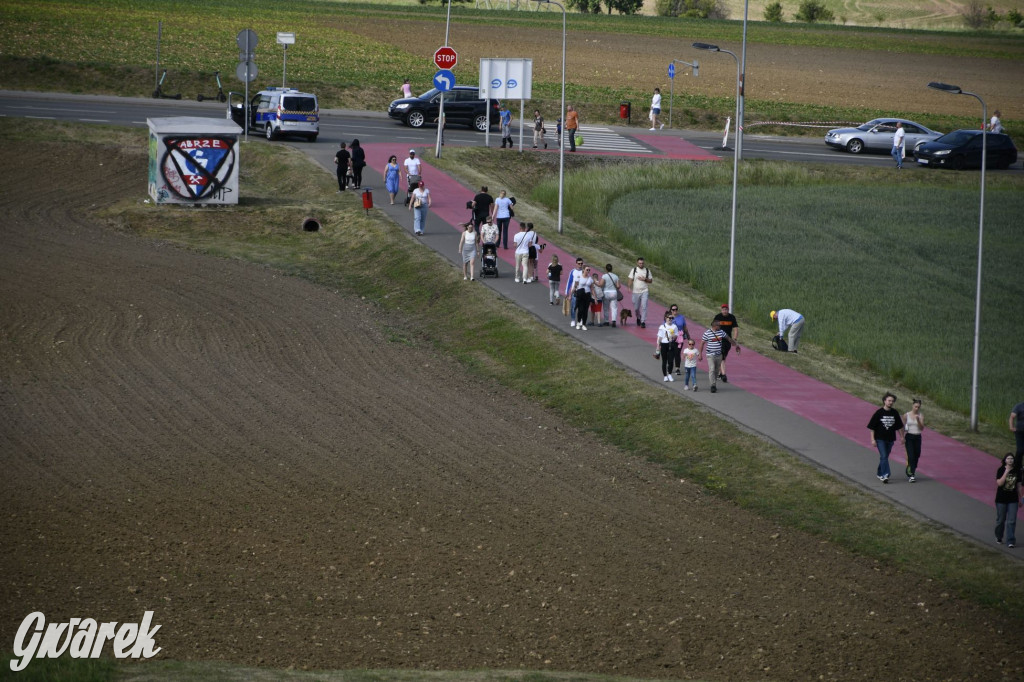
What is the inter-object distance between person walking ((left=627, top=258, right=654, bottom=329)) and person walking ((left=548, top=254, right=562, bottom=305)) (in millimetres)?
1922

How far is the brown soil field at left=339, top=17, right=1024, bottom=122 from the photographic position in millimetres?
66875

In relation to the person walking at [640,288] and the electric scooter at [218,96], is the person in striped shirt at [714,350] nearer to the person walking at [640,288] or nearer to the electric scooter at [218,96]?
the person walking at [640,288]

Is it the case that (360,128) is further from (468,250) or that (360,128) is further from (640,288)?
(640,288)

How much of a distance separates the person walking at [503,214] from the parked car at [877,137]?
26102 millimetres

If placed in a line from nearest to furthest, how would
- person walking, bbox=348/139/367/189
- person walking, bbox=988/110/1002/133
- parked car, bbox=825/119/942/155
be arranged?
person walking, bbox=348/139/367/189 → person walking, bbox=988/110/1002/133 → parked car, bbox=825/119/942/155

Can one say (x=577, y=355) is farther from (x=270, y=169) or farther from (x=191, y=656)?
(x=270, y=169)

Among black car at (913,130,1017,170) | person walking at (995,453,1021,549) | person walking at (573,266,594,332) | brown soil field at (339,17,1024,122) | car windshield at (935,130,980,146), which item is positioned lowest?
person walking at (995,453,1021,549)

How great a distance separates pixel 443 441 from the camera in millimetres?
18672

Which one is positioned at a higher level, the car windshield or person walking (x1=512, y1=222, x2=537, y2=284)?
the car windshield

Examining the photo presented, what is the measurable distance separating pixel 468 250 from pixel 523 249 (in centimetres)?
137

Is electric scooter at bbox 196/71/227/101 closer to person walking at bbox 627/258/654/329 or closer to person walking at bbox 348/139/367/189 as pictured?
person walking at bbox 348/139/367/189

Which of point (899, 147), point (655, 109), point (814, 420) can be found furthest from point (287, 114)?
point (814, 420)

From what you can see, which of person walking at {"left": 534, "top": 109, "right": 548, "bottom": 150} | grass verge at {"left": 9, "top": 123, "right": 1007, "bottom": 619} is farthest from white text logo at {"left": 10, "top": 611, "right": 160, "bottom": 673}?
person walking at {"left": 534, "top": 109, "right": 548, "bottom": 150}

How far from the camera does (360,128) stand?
4850cm
